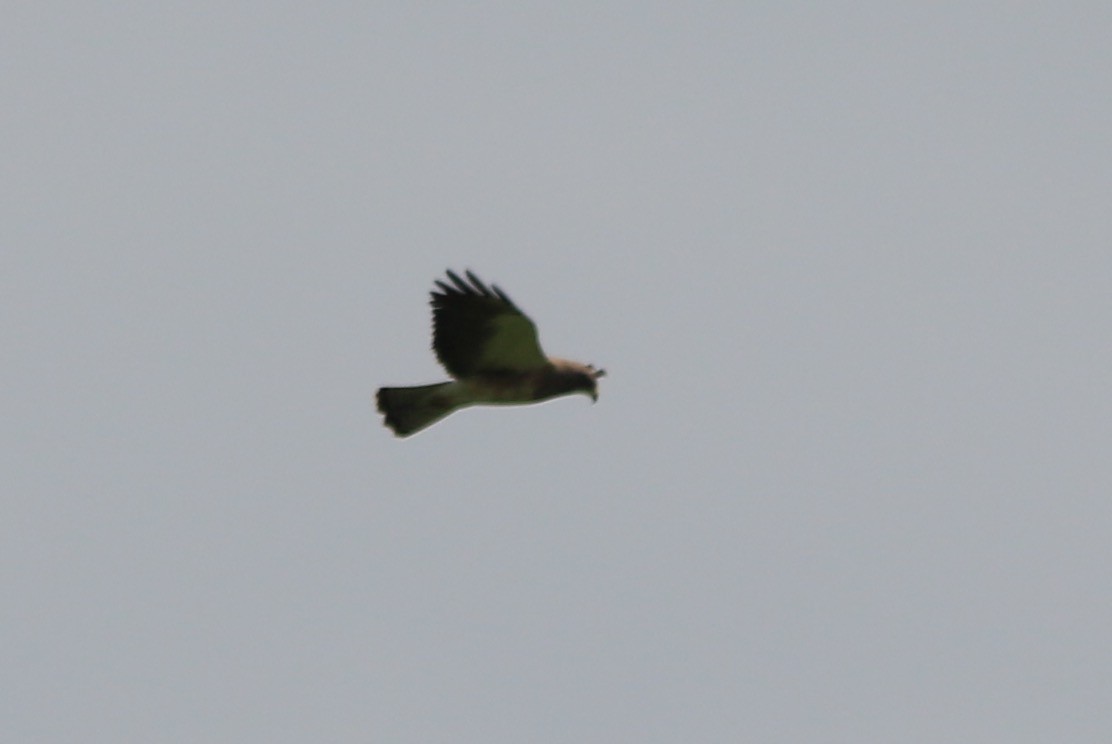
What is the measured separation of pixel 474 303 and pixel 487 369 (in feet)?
2.89

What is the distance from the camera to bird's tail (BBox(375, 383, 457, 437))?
105ft

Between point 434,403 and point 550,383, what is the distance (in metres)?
1.18

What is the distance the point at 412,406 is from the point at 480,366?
3.65 ft

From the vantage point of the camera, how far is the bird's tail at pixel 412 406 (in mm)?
32000

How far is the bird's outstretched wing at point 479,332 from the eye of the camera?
101 ft

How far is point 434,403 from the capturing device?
32.1m

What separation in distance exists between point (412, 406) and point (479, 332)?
4.96ft

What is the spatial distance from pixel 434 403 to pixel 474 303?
162 centimetres

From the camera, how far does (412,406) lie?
32188mm

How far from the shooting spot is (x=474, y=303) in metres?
30.8

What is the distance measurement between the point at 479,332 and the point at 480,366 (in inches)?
18.8

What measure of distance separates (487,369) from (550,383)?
2.20 feet

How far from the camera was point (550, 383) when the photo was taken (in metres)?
31.7

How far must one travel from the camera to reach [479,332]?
102 ft
